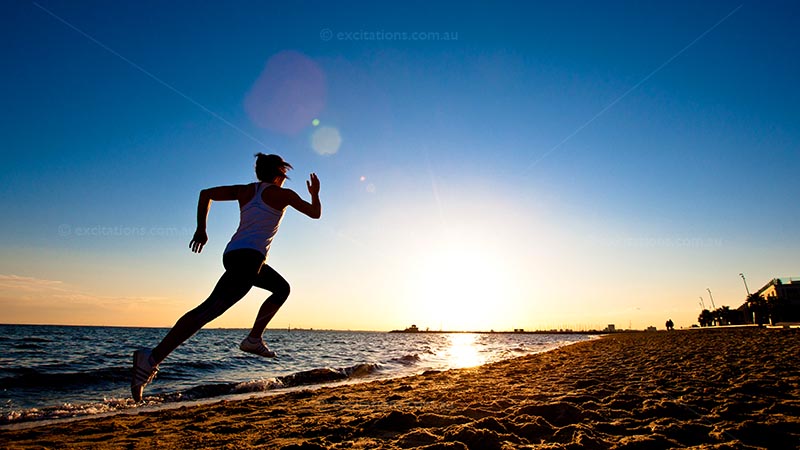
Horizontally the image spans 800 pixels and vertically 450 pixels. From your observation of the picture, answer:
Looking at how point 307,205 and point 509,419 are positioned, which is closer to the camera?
point 307,205

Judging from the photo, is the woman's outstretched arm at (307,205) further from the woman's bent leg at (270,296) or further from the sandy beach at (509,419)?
the sandy beach at (509,419)

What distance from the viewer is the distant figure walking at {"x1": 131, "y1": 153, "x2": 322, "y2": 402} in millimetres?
3213

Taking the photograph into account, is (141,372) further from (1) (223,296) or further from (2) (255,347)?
(2) (255,347)

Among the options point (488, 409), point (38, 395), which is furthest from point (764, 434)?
point (38, 395)

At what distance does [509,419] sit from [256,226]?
3438 millimetres

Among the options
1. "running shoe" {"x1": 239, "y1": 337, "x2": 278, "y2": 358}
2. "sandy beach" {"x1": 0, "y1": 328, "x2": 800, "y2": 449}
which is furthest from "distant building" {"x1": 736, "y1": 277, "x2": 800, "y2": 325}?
"running shoe" {"x1": 239, "y1": 337, "x2": 278, "y2": 358}

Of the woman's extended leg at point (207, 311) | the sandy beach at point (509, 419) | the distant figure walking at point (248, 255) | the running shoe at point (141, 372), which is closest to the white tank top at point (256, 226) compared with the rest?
the distant figure walking at point (248, 255)

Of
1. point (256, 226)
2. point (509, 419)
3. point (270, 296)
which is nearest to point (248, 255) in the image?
point (256, 226)

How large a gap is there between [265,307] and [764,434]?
15.2ft

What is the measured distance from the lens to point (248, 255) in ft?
10.9

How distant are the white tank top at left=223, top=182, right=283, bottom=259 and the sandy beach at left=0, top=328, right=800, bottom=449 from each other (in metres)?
2.10

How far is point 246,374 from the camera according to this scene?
15352 millimetres

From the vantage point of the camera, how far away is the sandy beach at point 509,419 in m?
3.71

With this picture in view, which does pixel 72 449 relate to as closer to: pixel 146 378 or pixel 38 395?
pixel 146 378
